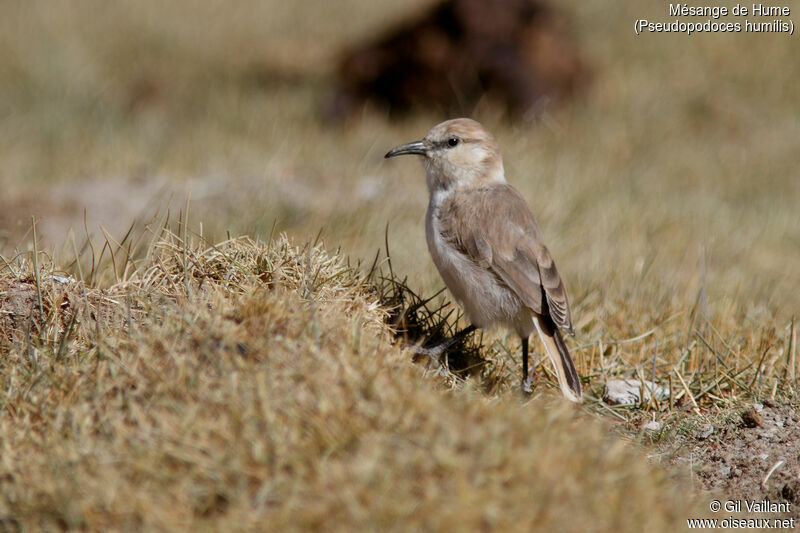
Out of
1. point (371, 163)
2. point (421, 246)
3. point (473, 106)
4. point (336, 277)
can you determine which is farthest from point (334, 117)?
point (336, 277)

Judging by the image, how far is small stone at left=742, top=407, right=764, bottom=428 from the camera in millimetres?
4027

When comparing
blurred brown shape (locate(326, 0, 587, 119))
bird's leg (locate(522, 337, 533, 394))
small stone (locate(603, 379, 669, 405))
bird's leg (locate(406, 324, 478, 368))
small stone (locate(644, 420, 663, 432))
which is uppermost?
blurred brown shape (locate(326, 0, 587, 119))

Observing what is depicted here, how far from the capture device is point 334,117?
10867mm

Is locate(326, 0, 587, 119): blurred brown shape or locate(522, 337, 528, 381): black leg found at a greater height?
locate(326, 0, 587, 119): blurred brown shape

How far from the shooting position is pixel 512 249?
4.42 meters

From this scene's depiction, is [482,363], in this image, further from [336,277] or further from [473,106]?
[473,106]

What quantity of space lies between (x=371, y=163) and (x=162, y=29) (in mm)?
6361

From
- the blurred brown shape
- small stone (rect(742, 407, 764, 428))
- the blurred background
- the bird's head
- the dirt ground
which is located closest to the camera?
the dirt ground

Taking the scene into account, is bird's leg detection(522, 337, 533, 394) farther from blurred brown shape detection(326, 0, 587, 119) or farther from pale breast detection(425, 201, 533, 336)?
blurred brown shape detection(326, 0, 587, 119)

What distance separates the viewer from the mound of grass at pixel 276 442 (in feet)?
8.66

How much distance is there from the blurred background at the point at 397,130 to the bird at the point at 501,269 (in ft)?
2.47

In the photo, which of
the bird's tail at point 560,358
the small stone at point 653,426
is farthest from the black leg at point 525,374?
the small stone at point 653,426

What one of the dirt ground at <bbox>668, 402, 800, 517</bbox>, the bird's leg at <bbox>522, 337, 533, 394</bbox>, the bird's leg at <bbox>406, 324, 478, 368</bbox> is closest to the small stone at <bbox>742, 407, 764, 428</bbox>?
the dirt ground at <bbox>668, 402, 800, 517</bbox>

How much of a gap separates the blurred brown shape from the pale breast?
6115 mm
